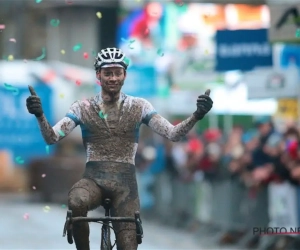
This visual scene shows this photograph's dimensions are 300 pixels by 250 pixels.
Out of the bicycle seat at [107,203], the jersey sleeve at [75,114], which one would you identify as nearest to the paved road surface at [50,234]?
the jersey sleeve at [75,114]

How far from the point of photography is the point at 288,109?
23500 millimetres

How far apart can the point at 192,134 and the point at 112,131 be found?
16.2m

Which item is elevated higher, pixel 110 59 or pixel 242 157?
pixel 110 59

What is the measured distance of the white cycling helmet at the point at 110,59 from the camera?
1034 cm

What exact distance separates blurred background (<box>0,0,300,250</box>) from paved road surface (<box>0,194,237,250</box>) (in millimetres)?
39

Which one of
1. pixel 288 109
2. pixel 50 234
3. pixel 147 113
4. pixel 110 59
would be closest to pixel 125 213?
pixel 147 113

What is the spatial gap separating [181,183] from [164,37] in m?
10.9

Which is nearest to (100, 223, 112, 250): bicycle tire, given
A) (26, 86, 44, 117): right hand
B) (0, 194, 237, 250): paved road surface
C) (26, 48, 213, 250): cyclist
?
(26, 48, 213, 250): cyclist

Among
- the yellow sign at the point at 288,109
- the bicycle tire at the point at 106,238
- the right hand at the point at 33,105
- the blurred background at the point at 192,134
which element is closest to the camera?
the right hand at the point at 33,105

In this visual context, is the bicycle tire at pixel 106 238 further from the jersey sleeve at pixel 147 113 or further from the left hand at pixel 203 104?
the left hand at pixel 203 104

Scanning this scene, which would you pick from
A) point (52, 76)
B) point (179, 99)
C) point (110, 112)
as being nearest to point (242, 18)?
point (52, 76)

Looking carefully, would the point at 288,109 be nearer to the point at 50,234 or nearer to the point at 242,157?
the point at 242,157

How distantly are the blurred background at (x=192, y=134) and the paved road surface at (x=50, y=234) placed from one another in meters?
0.04

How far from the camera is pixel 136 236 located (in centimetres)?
1004
